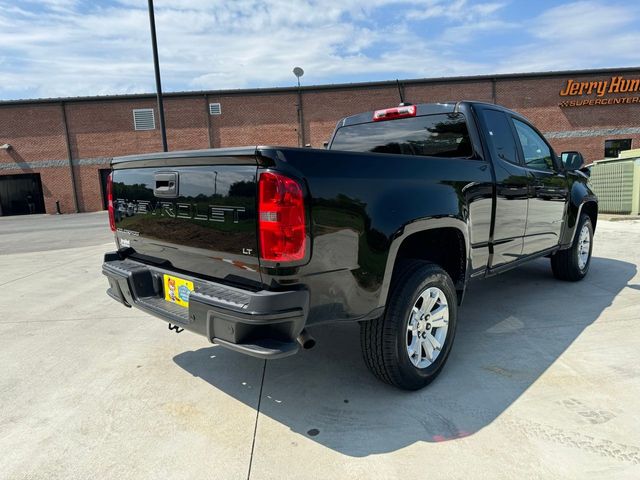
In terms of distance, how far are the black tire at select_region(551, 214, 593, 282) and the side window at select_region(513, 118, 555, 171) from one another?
1.11 metres

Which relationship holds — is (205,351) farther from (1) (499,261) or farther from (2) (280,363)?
(1) (499,261)

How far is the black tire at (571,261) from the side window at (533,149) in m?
1.11

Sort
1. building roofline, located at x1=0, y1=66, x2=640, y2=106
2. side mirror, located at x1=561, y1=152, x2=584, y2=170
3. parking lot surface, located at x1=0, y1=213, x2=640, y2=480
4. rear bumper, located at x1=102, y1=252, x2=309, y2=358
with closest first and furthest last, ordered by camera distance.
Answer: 1. rear bumper, located at x1=102, y1=252, x2=309, y2=358
2. parking lot surface, located at x1=0, y1=213, x2=640, y2=480
3. side mirror, located at x1=561, y1=152, x2=584, y2=170
4. building roofline, located at x1=0, y1=66, x2=640, y2=106

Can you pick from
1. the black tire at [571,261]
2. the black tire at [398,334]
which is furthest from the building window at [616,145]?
the black tire at [398,334]

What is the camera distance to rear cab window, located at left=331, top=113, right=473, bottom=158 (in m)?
3.70

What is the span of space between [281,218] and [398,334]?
113cm

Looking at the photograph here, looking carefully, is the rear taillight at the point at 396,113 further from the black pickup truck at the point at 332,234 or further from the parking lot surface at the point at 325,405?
the parking lot surface at the point at 325,405

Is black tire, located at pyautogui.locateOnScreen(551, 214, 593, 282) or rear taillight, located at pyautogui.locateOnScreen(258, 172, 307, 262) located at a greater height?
rear taillight, located at pyautogui.locateOnScreen(258, 172, 307, 262)

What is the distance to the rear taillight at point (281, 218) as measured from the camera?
85.4 inches

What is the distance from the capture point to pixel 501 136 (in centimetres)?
397

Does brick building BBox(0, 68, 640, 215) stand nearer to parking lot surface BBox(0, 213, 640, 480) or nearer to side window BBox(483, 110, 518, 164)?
side window BBox(483, 110, 518, 164)

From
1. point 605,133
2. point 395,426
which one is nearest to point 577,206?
point 395,426

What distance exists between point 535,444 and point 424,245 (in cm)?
145

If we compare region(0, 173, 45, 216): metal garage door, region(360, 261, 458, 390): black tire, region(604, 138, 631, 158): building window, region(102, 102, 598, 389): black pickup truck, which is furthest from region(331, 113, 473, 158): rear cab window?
region(0, 173, 45, 216): metal garage door
